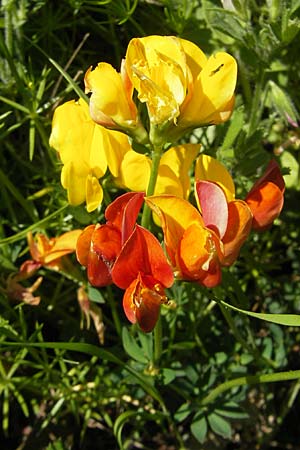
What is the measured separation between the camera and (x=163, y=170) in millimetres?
1367

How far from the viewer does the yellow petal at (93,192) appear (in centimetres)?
135

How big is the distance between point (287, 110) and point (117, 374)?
71 cm

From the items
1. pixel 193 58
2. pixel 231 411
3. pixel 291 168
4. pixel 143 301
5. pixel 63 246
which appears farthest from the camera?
pixel 291 168

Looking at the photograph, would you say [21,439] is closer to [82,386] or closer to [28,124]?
[82,386]

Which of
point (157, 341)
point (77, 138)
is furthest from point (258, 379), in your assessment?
point (77, 138)

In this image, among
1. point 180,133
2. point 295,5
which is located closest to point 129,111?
point 180,133

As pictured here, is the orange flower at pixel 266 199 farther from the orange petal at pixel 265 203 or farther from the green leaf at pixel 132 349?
the green leaf at pixel 132 349

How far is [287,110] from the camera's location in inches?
70.1

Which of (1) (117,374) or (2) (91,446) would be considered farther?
(2) (91,446)

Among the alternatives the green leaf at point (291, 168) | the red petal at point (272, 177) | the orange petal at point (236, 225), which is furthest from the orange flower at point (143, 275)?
the green leaf at point (291, 168)

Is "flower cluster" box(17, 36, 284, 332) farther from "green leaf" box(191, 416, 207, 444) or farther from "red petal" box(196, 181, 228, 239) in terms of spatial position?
"green leaf" box(191, 416, 207, 444)

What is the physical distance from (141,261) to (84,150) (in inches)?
10.1

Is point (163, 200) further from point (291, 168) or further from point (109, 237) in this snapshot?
point (291, 168)

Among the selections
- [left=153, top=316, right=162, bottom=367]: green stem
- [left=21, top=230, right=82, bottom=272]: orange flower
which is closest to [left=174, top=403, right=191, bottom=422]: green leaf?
[left=153, top=316, right=162, bottom=367]: green stem
